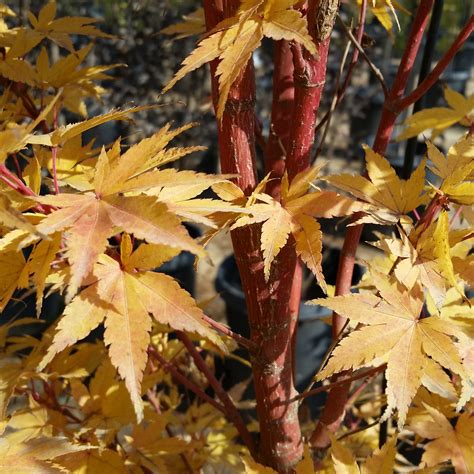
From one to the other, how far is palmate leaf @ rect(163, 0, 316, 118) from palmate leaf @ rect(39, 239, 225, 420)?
167mm

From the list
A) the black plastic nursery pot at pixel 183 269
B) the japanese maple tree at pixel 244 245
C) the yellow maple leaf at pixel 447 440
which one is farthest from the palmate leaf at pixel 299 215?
the black plastic nursery pot at pixel 183 269

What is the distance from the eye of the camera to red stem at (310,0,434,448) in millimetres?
702

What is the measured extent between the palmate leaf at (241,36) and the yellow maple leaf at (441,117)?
1.28 feet

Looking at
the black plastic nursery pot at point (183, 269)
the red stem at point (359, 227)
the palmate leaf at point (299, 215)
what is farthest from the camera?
the black plastic nursery pot at point (183, 269)

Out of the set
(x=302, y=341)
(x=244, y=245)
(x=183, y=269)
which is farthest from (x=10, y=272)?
(x=183, y=269)

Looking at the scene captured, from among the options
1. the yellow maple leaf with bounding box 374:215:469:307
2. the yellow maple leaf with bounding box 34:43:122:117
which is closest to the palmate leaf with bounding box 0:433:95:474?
the yellow maple leaf with bounding box 374:215:469:307

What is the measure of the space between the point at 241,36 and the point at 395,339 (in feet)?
1.10

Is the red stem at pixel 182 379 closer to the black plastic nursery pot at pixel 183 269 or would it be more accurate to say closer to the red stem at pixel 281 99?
the red stem at pixel 281 99

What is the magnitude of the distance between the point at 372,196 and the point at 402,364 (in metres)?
0.18

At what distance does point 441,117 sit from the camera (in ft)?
2.90

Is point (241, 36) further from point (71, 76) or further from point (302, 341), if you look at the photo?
point (302, 341)

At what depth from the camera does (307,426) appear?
3.51 feet

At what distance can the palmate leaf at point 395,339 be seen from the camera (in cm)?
58

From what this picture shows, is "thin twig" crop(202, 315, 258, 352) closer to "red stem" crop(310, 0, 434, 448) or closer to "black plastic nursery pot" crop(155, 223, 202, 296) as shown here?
"red stem" crop(310, 0, 434, 448)
